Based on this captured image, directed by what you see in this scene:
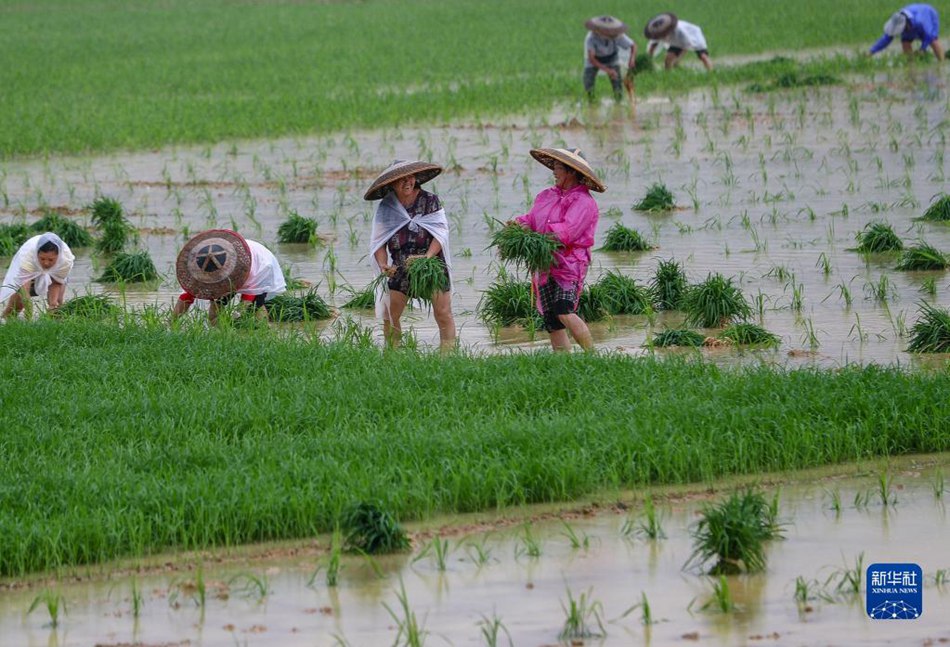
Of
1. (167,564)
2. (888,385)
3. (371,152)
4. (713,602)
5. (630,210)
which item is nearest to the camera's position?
(713,602)

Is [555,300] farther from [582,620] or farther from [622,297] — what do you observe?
[582,620]

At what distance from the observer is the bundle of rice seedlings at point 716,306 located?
973cm

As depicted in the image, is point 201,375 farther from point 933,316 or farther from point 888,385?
point 933,316

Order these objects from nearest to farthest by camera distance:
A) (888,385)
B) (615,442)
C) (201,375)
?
(615,442) → (888,385) → (201,375)

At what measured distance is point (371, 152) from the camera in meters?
18.5

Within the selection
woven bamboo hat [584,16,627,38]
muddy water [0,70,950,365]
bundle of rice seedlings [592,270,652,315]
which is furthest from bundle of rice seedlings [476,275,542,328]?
woven bamboo hat [584,16,627,38]

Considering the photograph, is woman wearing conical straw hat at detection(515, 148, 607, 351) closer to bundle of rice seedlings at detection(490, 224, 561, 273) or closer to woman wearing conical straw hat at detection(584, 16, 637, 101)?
bundle of rice seedlings at detection(490, 224, 561, 273)

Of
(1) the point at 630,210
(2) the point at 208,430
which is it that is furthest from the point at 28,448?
(1) the point at 630,210

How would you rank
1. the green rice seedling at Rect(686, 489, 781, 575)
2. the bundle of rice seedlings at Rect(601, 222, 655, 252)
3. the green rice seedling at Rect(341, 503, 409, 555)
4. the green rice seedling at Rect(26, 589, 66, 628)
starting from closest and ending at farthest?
the green rice seedling at Rect(26, 589, 66, 628), the green rice seedling at Rect(686, 489, 781, 575), the green rice seedling at Rect(341, 503, 409, 555), the bundle of rice seedlings at Rect(601, 222, 655, 252)

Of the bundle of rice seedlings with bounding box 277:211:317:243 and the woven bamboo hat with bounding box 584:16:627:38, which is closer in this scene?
the bundle of rice seedlings with bounding box 277:211:317:243

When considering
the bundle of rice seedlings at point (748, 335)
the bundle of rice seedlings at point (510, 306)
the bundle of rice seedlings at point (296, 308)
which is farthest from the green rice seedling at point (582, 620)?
the bundle of rice seedlings at point (296, 308)

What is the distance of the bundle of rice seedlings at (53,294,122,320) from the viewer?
10086 mm

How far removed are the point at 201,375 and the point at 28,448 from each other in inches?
51.9

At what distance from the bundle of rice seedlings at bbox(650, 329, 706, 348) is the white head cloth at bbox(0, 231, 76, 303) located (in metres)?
3.96
